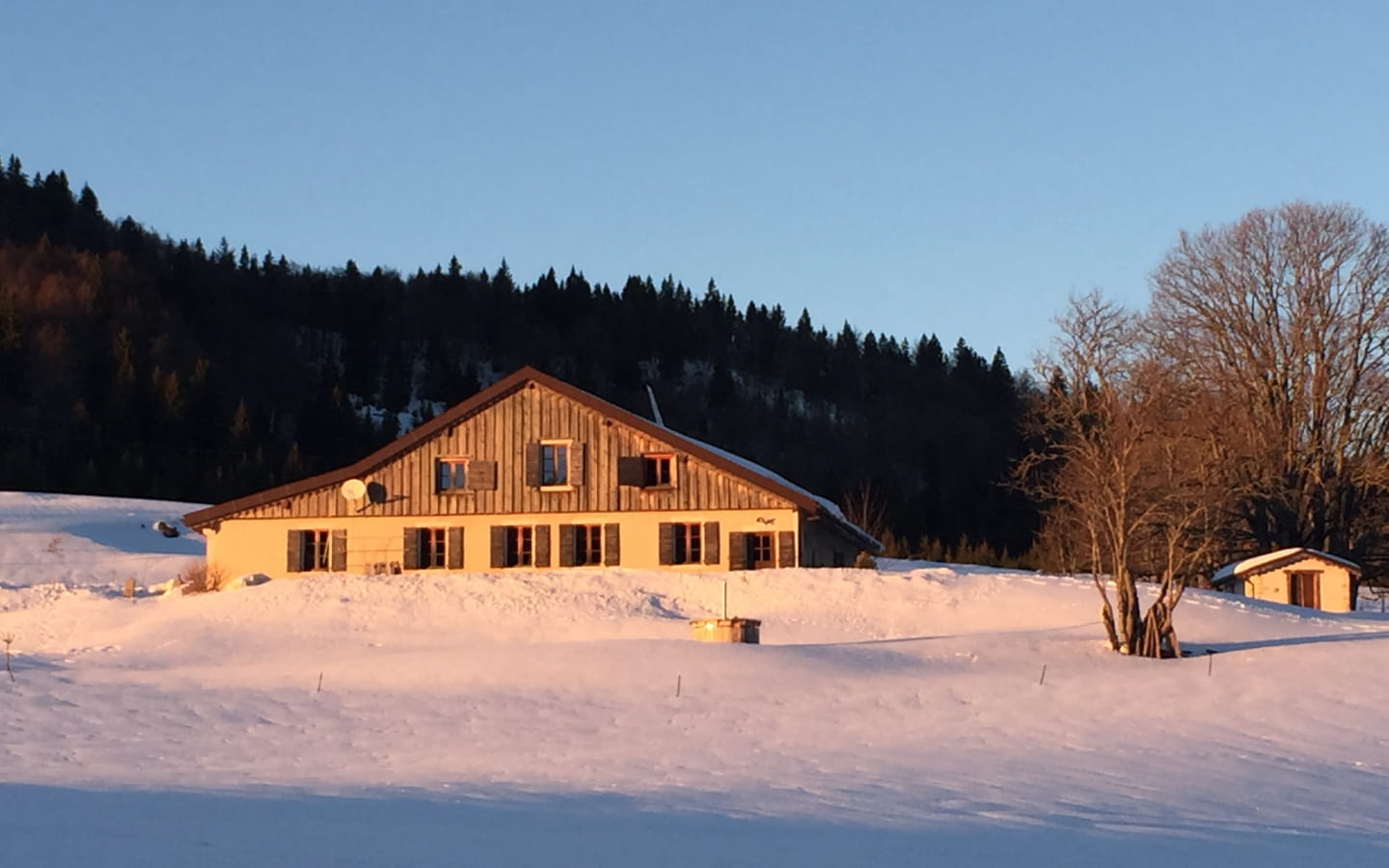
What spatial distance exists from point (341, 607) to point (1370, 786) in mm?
20648

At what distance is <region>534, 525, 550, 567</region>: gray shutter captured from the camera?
3712cm

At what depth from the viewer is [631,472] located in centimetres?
3709

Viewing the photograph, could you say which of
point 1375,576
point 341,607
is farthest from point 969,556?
point 341,607

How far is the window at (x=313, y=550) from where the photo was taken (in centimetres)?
3744

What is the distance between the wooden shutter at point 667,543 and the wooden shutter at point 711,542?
0.78 metres

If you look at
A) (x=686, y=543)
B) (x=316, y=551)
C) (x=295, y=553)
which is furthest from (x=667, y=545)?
(x=295, y=553)

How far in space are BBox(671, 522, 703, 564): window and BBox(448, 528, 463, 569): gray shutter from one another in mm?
5164

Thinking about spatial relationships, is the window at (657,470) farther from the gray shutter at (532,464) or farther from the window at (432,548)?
the window at (432,548)

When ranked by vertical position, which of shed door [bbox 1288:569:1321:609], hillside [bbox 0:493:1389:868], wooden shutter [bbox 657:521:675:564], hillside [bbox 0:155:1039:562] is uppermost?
hillside [bbox 0:155:1039:562]

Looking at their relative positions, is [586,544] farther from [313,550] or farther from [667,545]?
[313,550]

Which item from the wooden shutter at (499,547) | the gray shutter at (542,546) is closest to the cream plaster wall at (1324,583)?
the gray shutter at (542,546)

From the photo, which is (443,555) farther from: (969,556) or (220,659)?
(969,556)

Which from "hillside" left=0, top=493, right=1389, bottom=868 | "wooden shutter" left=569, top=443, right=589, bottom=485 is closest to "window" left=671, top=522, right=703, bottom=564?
"hillside" left=0, top=493, right=1389, bottom=868

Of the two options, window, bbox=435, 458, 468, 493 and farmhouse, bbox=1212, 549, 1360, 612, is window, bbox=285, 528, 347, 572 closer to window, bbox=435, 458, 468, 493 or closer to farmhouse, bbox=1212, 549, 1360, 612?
window, bbox=435, 458, 468, 493
